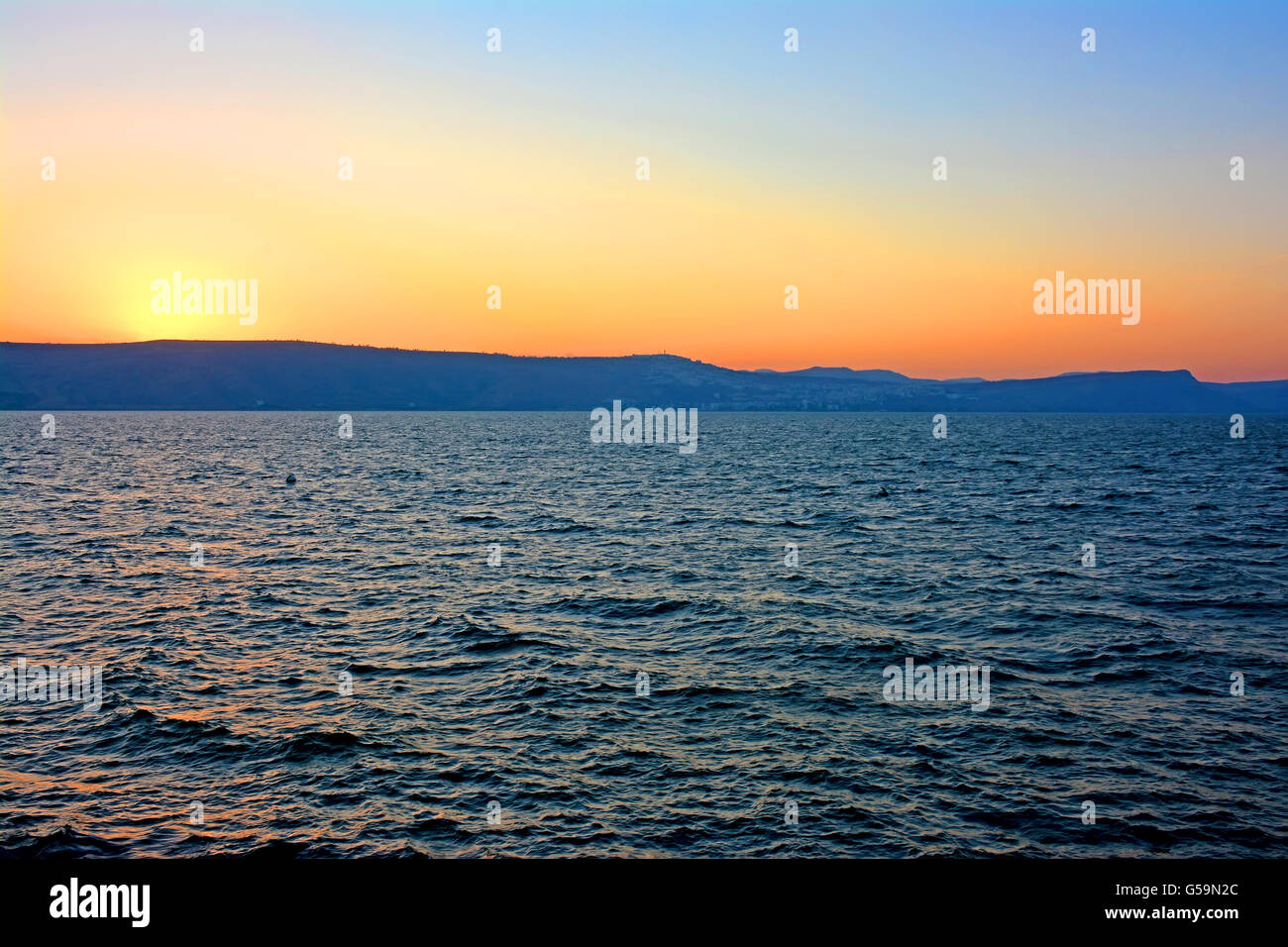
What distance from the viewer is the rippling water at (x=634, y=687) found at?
15.1 m

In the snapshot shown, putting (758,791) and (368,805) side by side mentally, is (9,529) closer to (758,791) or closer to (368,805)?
(368,805)

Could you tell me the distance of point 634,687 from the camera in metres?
22.1

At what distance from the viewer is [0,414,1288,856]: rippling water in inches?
596

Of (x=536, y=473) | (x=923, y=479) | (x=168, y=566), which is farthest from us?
(x=536, y=473)

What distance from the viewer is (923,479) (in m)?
84.2

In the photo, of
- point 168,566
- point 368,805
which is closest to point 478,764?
point 368,805

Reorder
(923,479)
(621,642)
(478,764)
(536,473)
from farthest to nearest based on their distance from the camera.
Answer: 1. (536,473)
2. (923,479)
3. (621,642)
4. (478,764)
